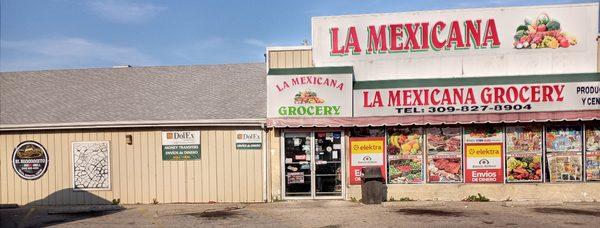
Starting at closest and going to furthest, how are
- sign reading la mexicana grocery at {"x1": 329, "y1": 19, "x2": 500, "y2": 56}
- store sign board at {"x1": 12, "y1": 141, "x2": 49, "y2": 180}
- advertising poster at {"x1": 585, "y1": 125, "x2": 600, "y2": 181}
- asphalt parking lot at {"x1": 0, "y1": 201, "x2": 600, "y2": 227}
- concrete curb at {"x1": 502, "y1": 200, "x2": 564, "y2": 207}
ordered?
asphalt parking lot at {"x1": 0, "y1": 201, "x2": 600, "y2": 227} < concrete curb at {"x1": 502, "y1": 200, "x2": 564, "y2": 207} < advertising poster at {"x1": 585, "y1": 125, "x2": 600, "y2": 181} < sign reading la mexicana grocery at {"x1": 329, "y1": 19, "x2": 500, "y2": 56} < store sign board at {"x1": 12, "y1": 141, "x2": 49, "y2": 180}

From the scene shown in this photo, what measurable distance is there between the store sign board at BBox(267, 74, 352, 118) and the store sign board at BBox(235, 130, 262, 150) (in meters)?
0.84

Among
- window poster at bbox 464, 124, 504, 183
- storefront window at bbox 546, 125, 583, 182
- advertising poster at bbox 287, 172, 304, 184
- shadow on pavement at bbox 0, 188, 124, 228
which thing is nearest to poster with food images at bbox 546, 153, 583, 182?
storefront window at bbox 546, 125, 583, 182

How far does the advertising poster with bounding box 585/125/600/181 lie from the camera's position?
1627 cm

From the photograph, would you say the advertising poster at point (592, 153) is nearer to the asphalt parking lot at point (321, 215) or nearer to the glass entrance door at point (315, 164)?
the asphalt parking lot at point (321, 215)

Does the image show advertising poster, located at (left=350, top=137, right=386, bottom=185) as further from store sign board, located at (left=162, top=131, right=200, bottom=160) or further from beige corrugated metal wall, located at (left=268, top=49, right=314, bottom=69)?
store sign board, located at (left=162, top=131, right=200, bottom=160)

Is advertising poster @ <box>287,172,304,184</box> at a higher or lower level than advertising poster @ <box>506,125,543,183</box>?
lower

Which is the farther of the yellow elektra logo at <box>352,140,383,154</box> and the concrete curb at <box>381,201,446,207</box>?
the yellow elektra logo at <box>352,140,383,154</box>

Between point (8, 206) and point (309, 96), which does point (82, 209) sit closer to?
point (8, 206)

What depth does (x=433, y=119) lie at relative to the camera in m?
16.1

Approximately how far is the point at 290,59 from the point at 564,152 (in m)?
8.26

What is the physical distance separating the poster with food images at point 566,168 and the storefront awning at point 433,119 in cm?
126

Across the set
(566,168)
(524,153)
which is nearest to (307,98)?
(524,153)

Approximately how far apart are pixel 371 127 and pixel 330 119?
1311mm

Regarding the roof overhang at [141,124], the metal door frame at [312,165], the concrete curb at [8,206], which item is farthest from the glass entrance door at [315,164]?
the concrete curb at [8,206]
